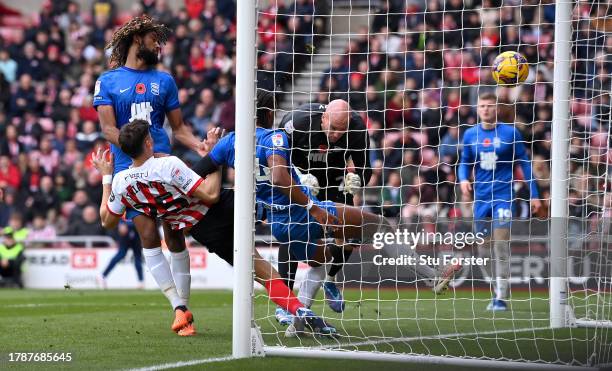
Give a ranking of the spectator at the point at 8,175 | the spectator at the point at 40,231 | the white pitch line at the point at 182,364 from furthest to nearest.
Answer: the spectator at the point at 8,175 < the spectator at the point at 40,231 < the white pitch line at the point at 182,364

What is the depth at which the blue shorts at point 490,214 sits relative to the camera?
1158 centimetres

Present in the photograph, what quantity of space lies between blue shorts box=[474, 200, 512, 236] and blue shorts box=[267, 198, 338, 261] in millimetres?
3492

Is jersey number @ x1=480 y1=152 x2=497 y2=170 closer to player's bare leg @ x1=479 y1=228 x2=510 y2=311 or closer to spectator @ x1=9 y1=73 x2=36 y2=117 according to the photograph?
player's bare leg @ x1=479 y1=228 x2=510 y2=311

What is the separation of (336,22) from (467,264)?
871 centimetres

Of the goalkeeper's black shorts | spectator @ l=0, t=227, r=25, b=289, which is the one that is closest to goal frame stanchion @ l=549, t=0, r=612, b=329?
the goalkeeper's black shorts

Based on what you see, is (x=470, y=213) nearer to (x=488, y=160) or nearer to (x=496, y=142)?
(x=488, y=160)

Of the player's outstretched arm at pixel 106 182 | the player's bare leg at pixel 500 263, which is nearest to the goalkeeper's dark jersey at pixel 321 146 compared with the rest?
the player's outstretched arm at pixel 106 182

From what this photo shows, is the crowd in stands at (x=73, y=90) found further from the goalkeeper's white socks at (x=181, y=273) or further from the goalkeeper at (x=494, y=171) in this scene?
the goalkeeper's white socks at (x=181, y=273)

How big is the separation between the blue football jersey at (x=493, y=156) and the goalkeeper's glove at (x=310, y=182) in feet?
9.86

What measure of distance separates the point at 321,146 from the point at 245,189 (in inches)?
73.2

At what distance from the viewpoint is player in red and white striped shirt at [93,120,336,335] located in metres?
7.60

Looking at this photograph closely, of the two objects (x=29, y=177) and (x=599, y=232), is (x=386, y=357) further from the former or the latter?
(x=29, y=177)

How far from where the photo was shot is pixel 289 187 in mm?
7684

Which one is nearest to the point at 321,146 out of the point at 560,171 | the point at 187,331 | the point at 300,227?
the point at 300,227
